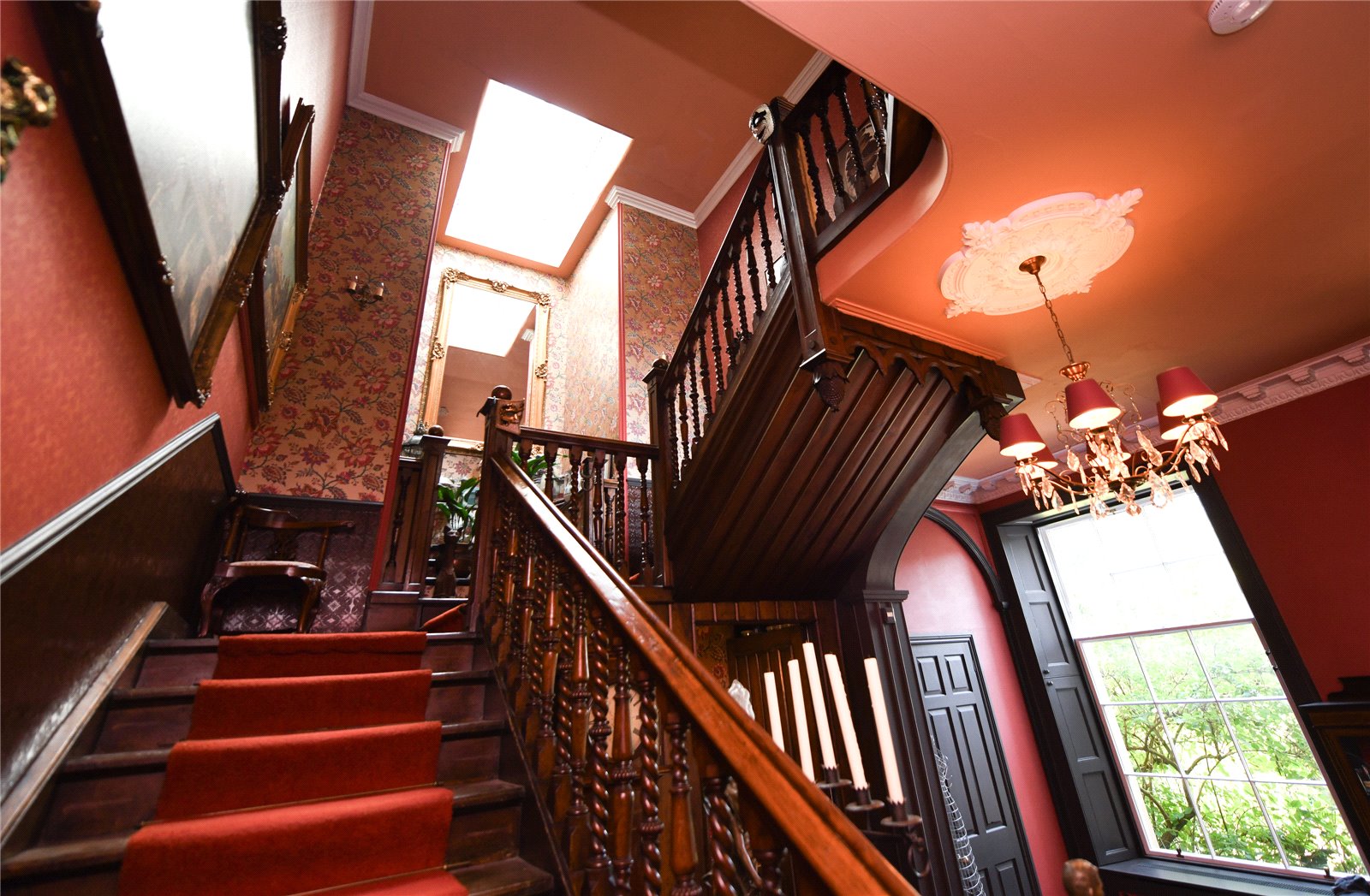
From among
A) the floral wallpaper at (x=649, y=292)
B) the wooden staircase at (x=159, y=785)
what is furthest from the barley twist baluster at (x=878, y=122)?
the floral wallpaper at (x=649, y=292)

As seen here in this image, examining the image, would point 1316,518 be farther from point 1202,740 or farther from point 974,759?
point 974,759

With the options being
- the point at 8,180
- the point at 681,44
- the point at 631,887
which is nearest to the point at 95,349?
the point at 8,180

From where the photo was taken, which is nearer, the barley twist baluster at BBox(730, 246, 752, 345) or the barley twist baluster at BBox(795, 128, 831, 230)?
the barley twist baluster at BBox(795, 128, 831, 230)

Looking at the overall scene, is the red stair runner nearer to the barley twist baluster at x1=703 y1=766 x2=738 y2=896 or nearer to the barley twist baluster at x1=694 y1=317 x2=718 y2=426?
the barley twist baluster at x1=703 y1=766 x2=738 y2=896

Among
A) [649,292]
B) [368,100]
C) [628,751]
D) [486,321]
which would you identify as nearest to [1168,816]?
[628,751]

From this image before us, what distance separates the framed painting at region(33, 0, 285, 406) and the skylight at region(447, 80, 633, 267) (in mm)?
3957

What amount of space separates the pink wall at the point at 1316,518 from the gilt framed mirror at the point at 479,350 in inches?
228

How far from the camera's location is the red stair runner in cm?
132

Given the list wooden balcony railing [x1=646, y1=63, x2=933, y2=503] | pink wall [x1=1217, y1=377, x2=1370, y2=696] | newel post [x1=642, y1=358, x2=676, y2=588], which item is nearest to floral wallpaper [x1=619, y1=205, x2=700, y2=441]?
newel post [x1=642, y1=358, x2=676, y2=588]

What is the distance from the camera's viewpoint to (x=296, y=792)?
63.5 inches

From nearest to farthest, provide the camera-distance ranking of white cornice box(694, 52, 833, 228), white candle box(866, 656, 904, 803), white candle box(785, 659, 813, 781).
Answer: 1. white candle box(866, 656, 904, 803)
2. white candle box(785, 659, 813, 781)
3. white cornice box(694, 52, 833, 228)

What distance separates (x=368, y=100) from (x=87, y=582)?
16.0 ft

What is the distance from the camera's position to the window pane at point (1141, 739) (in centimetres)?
465

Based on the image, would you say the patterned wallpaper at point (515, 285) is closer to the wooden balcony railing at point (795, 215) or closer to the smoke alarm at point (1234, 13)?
the wooden balcony railing at point (795, 215)
